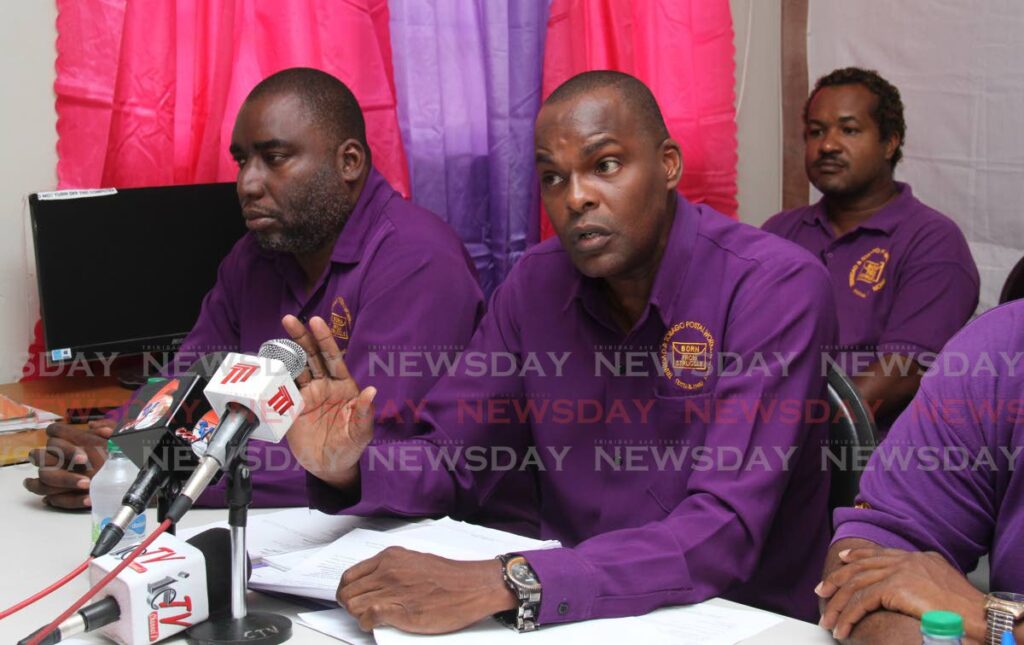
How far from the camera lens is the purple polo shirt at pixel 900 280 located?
2.84 meters

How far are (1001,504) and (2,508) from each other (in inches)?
59.5

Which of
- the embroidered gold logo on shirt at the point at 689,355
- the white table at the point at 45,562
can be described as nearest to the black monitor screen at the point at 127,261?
the white table at the point at 45,562

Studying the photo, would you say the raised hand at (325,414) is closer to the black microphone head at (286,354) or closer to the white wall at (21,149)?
the black microphone head at (286,354)

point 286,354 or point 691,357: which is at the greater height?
point 286,354

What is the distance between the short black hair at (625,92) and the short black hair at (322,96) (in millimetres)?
715

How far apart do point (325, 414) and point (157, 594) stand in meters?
0.42

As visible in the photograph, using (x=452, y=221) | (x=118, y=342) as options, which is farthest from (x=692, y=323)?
(x=118, y=342)

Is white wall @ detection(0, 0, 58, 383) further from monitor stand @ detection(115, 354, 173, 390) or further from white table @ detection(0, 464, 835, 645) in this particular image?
white table @ detection(0, 464, 835, 645)

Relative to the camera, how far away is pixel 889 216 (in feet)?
9.96

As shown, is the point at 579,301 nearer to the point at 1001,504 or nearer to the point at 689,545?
the point at 689,545

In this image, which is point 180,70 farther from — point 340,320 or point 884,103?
point 884,103

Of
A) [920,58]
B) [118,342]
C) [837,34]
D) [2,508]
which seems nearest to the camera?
[2,508]

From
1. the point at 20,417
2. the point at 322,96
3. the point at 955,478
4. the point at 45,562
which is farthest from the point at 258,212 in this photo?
the point at 955,478

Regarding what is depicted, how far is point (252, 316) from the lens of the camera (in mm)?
2367
